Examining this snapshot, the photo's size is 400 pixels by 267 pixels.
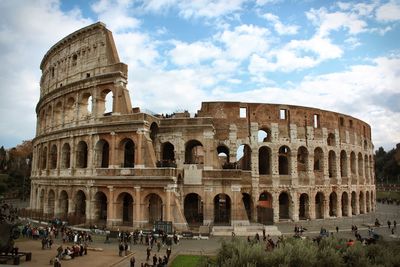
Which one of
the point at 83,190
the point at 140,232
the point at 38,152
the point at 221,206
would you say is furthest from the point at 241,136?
the point at 38,152

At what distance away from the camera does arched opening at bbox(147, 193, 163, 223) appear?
27.7 metres

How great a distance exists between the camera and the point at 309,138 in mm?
33219

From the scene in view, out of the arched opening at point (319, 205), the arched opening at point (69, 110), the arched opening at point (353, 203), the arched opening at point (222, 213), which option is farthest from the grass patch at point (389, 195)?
the arched opening at point (69, 110)

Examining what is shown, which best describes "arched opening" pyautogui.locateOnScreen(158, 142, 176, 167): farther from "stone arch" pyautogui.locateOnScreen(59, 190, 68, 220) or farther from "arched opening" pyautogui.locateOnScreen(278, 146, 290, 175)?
"arched opening" pyautogui.locateOnScreen(278, 146, 290, 175)

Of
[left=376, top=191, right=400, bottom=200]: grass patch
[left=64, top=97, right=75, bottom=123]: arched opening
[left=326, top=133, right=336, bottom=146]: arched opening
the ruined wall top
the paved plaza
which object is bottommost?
the paved plaza

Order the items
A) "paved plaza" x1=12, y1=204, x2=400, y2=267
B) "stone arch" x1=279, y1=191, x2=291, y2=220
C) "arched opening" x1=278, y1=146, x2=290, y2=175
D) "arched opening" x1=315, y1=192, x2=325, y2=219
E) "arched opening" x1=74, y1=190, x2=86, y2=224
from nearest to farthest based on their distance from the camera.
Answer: "paved plaza" x1=12, y1=204, x2=400, y2=267, "arched opening" x1=74, y1=190, x2=86, y2=224, "stone arch" x1=279, y1=191, x2=291, y2=220, "arched opening" x1=315, y1=192, x2=325, y2=219, "arched opening" x1=278, y1=146, x2=290, y2=175

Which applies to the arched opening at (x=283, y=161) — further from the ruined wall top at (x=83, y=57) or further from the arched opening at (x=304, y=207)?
the ruined wall top at (x=83, y=57)

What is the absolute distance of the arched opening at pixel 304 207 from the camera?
3262cm

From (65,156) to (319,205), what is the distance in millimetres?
26376

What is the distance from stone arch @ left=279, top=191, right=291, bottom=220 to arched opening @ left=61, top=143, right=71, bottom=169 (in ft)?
70.5

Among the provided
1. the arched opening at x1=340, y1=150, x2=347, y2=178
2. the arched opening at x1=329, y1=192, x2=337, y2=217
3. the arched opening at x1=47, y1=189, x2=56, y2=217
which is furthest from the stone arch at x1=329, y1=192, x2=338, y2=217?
the arched opening at x1=47, y1=189, x2=56, y2=217

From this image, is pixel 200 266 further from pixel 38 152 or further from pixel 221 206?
pixel 38 152

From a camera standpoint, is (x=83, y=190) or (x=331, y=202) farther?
(x=331, y=202)

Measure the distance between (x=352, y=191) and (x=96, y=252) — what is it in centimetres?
2883
